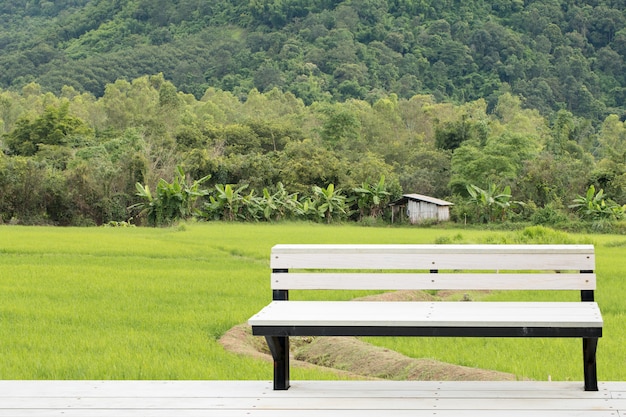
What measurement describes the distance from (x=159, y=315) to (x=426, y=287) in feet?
17.5

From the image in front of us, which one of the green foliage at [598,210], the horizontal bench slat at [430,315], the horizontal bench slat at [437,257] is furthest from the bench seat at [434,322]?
the green foliage at [598,210]

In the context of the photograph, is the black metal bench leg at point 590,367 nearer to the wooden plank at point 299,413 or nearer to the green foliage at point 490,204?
the wooden plank at point 299,413

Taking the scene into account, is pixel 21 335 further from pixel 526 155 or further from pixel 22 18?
pixel 22 18

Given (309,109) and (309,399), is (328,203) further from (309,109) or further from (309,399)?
(309,109)

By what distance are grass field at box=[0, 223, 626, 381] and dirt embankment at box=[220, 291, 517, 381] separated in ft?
0.80

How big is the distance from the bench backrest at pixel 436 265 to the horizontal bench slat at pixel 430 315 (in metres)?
0.11

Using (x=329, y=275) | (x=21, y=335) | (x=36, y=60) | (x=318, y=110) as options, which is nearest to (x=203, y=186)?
(x=318, y=110)

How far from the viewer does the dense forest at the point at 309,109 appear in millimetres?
33312

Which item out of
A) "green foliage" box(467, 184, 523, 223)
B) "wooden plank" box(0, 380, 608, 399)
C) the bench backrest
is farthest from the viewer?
"green foliage" box(467, 184, 523, 223)

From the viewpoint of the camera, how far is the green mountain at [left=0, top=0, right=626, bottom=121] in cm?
8506

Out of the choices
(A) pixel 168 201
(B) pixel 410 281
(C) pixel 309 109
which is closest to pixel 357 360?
(B) pixel 410 281

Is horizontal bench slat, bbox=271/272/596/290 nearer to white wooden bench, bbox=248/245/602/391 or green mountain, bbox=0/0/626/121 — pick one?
white wooden bench, bbox=248/245/602/391

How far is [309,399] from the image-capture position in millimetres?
4820

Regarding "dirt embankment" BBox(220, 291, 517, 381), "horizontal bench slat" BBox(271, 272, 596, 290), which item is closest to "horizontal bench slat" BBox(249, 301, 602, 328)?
"horizontal bench slat" BBox(271, 272, 596, 290)
